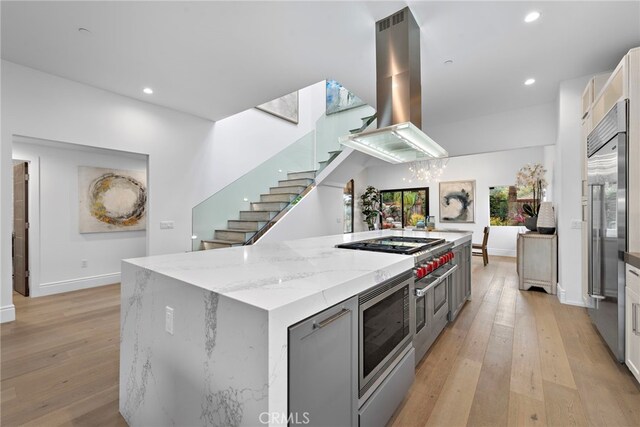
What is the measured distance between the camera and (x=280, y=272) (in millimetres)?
1346

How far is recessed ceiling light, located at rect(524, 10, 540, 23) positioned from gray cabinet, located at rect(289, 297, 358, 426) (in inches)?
109

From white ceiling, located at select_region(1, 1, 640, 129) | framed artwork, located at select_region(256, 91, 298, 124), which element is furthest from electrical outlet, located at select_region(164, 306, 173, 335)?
framed artwork, located at select_region(256, 91, 298, 124)

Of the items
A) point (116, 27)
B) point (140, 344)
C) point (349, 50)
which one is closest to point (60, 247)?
point (116, 27)

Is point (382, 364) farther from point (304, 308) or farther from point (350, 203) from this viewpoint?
point (350, 203)

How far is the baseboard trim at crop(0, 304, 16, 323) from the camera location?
303 cm

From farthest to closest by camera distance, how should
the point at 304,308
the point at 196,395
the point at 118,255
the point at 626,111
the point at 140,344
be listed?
the point at 118,255 → the point at 626,111 → the point at 140,344 → the point at 196,395 → the point at 304,308

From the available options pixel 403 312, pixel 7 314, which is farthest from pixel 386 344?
pixel 7 314

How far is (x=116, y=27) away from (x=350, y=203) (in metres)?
7.31

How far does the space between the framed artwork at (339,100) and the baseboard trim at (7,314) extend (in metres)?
5.22

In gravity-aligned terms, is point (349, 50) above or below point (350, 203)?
above

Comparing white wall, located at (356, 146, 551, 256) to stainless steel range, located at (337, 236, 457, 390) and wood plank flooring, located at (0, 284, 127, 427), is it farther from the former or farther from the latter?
wood plank flooring, located at (0, 284, 127, 427)

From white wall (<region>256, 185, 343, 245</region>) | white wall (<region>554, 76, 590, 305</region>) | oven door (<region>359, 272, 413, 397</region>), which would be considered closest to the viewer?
oven door (<region>359, 272, 413, 397</region>)

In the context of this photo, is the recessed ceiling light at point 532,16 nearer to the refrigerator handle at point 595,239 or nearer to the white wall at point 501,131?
the refrigerator handle at point 595,239

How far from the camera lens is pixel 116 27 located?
247 cm
